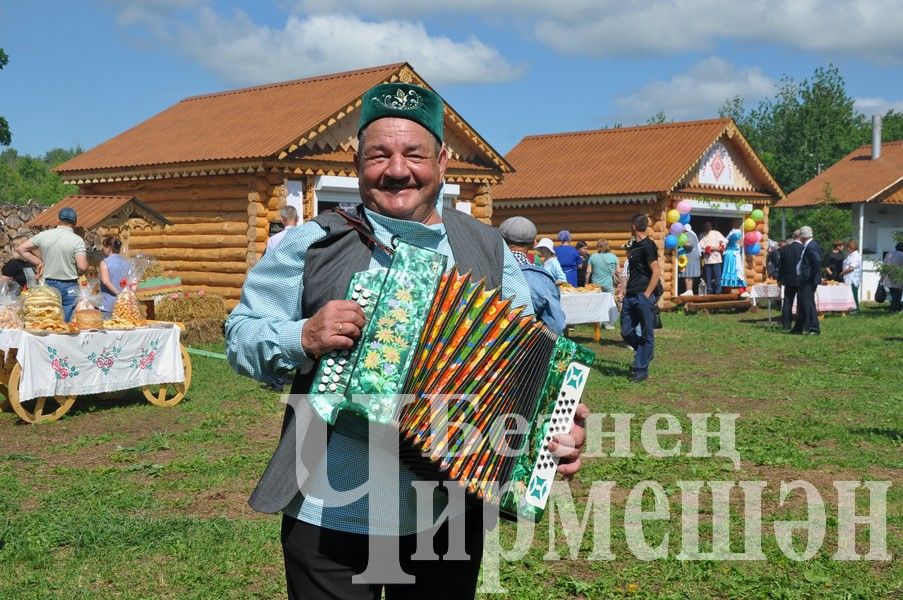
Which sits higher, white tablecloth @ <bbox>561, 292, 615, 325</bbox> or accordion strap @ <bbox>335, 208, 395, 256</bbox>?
accordion strap @ <bbox>335, 208, 395, 256</bbox>

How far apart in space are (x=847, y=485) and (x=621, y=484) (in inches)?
67.8

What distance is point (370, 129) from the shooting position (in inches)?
106

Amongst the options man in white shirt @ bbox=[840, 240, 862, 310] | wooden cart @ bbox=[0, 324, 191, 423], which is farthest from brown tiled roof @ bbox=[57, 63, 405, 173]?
man in white shirt @ bbox=[840, 240, 862, 310]

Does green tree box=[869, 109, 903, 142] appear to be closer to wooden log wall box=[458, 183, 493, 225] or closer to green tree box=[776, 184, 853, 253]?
green tree box=[776, 184, 853, 253]

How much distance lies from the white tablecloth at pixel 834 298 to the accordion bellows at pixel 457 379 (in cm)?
2094

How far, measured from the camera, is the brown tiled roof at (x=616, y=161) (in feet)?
81.0

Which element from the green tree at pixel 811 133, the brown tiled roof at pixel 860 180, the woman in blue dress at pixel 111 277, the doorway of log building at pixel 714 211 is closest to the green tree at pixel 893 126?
the green tree at pixel 811 133

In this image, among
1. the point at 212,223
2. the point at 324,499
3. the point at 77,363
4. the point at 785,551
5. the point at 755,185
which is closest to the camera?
the point at 324,499

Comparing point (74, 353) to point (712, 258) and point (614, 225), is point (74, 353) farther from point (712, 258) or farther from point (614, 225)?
point (712, 258)

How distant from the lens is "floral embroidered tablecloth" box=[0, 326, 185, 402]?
31.0 feet

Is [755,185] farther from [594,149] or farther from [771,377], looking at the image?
[771,377]

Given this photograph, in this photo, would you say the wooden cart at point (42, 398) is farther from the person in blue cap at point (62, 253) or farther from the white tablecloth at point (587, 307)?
the white tablecloth at point (587, 307)

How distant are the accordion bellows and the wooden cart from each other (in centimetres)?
801

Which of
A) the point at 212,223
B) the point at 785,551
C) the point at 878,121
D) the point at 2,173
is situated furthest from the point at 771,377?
the point at 2,173
